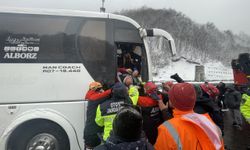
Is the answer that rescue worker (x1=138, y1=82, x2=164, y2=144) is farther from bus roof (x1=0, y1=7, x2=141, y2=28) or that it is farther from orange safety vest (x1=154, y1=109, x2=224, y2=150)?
orange safety vest (x1=154, y1=109, x2=224, y2=150)

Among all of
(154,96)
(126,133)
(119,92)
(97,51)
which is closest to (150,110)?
(154,96)

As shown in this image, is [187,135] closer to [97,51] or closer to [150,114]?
[150,114]

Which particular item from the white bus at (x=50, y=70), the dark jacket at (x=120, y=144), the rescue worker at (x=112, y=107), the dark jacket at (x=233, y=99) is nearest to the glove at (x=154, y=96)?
the rescue worker at (x=112, y=107)

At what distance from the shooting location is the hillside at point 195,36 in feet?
178

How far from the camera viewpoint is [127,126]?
2334 mm

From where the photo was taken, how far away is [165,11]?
68.1 metres

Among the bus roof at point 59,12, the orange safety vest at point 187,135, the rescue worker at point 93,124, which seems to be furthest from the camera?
the bus roof at point 59,12

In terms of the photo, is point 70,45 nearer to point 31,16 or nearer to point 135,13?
point 31,16

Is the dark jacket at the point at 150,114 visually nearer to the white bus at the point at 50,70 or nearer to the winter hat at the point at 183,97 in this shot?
the white bus at the point at 50,70

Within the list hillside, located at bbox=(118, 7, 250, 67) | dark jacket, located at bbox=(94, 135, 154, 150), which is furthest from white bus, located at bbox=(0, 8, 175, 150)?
hillside, located at bbox=(118, 7, 250, 67)

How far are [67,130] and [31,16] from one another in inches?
92.6

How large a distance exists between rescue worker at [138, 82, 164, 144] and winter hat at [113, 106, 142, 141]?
2.47 metres

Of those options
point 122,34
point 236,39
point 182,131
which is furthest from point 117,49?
point 236,39

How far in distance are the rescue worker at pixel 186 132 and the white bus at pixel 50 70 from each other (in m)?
3.48
